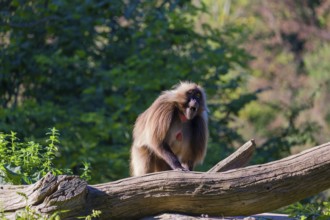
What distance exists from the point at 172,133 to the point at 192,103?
Answer: 394 mm

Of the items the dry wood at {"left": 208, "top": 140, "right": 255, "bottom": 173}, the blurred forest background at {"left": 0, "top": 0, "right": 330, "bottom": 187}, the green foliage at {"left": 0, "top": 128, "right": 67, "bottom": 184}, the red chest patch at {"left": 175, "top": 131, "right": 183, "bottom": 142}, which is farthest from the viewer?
the blurred forest background at {"left": 0, "top": 0, "right": 330, "bottom": 187}

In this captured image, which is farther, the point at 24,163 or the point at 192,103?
the point at 192,103

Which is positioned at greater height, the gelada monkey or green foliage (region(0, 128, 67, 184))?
the gelada monkey

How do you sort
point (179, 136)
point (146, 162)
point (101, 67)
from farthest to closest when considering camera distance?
point (101, 67)
point (179, 136)
point (146, 162)

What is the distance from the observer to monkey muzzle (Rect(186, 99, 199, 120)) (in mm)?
7766

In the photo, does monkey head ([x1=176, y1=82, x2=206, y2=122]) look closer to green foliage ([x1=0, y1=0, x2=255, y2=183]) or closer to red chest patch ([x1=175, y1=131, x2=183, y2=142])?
red chest patch ([x1=175, y1=131, x2=183, y2=142])

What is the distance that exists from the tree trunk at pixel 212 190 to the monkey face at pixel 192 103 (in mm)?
1973

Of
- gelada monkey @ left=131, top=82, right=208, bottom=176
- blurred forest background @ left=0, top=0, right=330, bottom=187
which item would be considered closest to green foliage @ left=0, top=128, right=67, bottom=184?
gelada monkey @ left=131, top=82, right=208, bottom=176

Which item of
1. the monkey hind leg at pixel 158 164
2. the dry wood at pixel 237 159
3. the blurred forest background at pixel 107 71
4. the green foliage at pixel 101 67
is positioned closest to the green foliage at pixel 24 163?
the dry wood at pixel 237 159

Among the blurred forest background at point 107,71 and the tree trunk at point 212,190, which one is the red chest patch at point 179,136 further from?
the blurred forest background at point 107,71

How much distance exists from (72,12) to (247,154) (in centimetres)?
733

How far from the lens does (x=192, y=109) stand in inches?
307

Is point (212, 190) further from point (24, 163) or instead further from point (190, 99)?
point (190, 99)

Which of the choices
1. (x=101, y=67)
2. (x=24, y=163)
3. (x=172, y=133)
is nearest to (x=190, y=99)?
(x=172, y=133)
